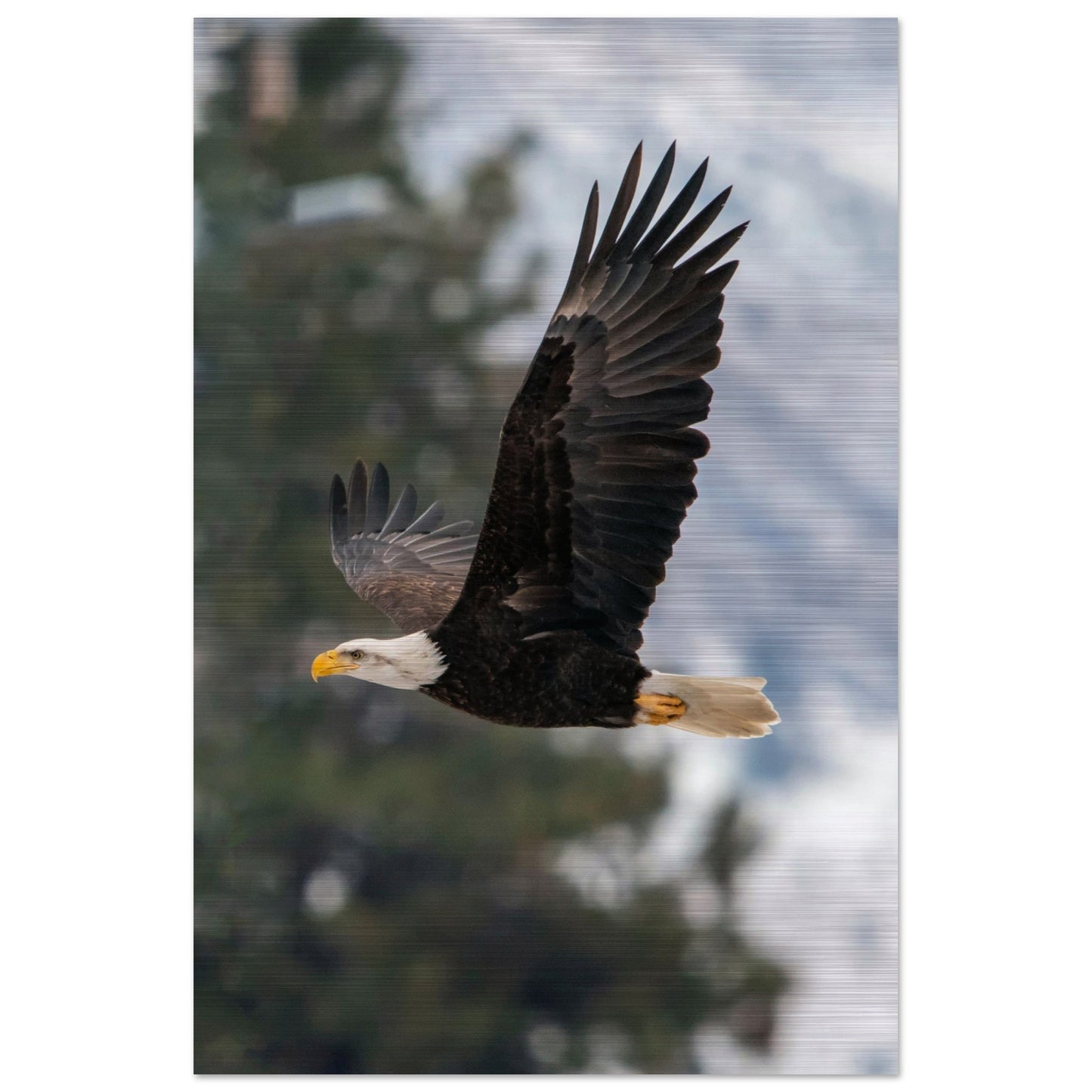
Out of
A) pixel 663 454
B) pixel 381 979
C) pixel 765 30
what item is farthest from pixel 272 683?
pixel 765 30

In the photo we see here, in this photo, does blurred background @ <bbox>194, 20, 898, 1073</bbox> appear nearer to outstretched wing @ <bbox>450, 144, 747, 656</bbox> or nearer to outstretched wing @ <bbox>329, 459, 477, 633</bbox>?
outstretched wing @ <bbox>329, 459, 477, 633</bbox>

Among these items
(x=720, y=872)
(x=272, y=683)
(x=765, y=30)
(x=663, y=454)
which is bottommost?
(x=720, y=872)

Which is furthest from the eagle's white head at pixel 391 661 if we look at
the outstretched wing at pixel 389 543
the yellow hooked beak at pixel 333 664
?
the outstretched wing at pixel 389 543

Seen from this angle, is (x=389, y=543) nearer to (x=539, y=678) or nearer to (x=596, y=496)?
(x=539, y=678)

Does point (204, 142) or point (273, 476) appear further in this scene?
point (273, 476)

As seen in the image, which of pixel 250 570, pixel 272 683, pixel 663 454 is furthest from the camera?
pixel 272 683

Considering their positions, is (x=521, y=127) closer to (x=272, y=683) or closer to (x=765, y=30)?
(x=765, y=30)

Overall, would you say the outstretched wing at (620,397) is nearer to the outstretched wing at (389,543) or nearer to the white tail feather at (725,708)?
the white tail feather at (725,708)
